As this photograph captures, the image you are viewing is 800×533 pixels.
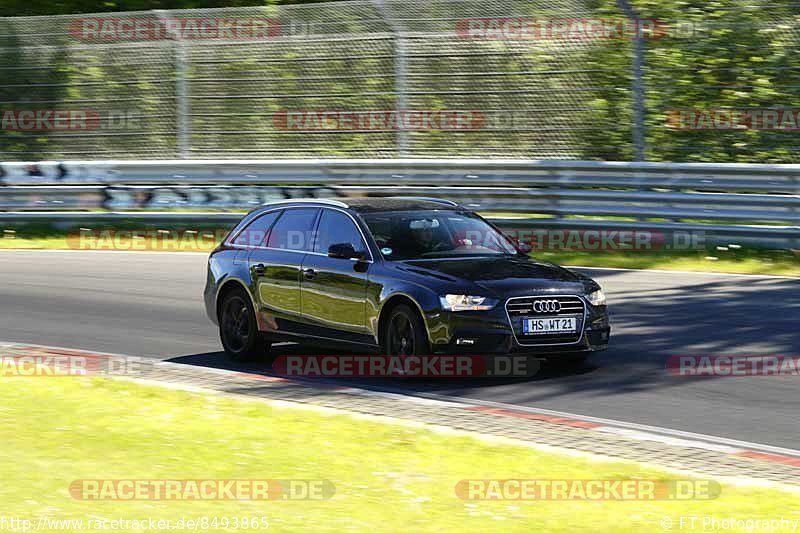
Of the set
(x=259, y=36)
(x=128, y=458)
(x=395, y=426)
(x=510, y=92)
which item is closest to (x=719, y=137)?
(x=510, y=92)

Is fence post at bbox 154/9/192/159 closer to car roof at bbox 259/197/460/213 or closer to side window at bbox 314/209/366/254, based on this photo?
car roof at bbox 259/197/460/213

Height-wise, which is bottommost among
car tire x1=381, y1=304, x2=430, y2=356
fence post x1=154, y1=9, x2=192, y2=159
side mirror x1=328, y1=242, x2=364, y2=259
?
car tire x1=381, y1=304, x2=430, y2=356

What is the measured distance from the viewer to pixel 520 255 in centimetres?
1200

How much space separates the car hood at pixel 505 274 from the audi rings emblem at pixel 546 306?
94 millimetres

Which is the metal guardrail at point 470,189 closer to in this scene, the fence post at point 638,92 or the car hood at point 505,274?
the fence post at point 638,92

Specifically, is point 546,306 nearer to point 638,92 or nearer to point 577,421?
point 577,421

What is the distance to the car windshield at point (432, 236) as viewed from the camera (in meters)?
11.6

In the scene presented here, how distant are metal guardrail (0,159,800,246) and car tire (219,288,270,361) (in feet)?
25.7

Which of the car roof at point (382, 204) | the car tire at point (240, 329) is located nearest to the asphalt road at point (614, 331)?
the car tire at point (240, 329)

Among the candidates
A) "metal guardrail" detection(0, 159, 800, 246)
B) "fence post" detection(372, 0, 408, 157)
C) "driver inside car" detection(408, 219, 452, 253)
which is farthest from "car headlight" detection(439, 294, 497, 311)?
"fence post" detection(372, 0, 408, 157)

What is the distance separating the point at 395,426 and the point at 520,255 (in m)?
3.31

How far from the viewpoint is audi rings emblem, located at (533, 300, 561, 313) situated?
1085 centimetres

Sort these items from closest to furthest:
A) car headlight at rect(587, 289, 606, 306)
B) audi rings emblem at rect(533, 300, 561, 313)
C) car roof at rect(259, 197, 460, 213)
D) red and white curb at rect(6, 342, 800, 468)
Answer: red and white curb at rect(6, 342, 800, 468) → audi rings emblem at rect(533, 300, 561, 313) → car headlight at rect(587, 289, 606, 306) → car roof at rect(259, 197, 460, 213)

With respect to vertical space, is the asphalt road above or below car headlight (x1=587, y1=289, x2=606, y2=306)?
below
